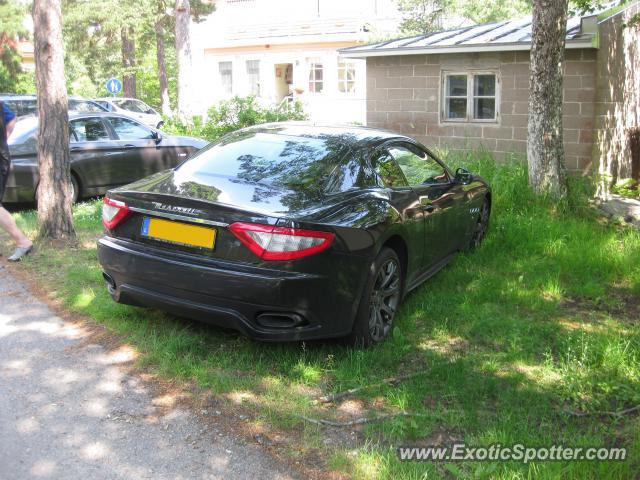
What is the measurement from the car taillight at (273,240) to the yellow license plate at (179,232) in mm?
224

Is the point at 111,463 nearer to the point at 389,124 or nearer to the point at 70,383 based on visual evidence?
the point at 70,383

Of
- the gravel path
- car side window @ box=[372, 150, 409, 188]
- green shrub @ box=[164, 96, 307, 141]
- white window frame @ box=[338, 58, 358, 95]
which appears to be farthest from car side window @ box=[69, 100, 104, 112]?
white window frame @ box=[338, 58, 358, 95]

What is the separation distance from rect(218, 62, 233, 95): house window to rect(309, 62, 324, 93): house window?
453 cm

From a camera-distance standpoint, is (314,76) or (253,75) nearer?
(314,76)

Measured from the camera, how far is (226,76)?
34.1m

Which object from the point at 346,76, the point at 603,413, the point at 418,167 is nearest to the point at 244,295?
the point at 603,413

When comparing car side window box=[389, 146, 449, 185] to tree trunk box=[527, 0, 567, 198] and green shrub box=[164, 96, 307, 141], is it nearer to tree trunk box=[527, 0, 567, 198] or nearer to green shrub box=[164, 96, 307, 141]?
tree trunk box=[527, 0, 567, 198]

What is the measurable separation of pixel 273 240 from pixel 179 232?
0.67 m

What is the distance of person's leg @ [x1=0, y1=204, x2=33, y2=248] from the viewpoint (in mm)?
6737

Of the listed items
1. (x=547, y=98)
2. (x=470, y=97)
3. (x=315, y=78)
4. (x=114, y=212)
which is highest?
(x=315, y=78)

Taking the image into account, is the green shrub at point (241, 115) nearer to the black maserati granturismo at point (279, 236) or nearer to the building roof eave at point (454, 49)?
the building roof eave at point (454, 49)

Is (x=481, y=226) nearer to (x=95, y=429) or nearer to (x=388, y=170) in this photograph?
(x=388, y=170)

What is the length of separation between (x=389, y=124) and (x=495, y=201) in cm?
507

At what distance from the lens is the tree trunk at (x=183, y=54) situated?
21.3m
